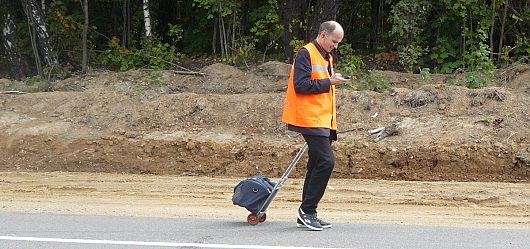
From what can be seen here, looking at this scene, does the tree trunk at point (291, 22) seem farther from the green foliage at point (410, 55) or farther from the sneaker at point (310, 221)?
the sneaker at point (310, 221)

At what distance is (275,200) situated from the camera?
34.1ft

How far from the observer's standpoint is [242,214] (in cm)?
891

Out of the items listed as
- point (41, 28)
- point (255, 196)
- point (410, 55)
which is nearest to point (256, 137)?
point (410, 55)

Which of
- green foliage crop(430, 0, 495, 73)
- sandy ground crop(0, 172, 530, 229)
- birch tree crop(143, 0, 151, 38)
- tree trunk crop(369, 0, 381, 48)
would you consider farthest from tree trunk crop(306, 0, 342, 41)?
sandy ground crop(0, 172, 530, 229)

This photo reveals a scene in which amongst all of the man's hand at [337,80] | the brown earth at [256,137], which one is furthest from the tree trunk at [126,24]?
the man's hand at [337,80]

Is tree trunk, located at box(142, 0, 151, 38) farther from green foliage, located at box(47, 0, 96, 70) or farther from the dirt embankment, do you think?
the dirt embankment

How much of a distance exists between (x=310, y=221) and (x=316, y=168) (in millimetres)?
502

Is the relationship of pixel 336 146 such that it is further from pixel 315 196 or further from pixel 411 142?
pixel 315 196

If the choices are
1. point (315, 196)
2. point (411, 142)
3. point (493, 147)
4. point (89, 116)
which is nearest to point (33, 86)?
point (89, 116)

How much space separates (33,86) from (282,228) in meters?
10.3

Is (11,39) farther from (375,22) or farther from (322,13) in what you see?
(375,22)

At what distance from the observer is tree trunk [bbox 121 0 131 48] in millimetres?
20266

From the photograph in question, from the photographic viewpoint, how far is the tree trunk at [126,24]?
2027cm

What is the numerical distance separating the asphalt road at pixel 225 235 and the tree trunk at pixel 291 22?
1004cm
